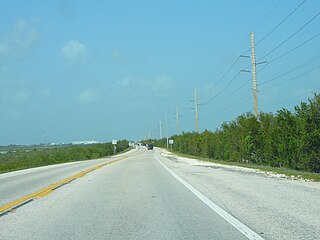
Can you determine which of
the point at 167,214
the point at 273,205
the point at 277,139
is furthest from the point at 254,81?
the point at 167,214

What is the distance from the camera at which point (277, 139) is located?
27.5 m

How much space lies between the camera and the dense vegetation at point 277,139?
22.4m

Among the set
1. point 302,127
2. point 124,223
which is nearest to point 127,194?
point 124,223

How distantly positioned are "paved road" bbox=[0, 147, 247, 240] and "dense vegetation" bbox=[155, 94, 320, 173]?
10.0 metres

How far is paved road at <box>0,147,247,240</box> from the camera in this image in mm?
8320

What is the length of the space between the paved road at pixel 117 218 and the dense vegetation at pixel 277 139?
10.0m

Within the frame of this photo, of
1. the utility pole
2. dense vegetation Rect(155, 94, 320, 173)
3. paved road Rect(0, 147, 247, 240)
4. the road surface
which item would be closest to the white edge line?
the road surface

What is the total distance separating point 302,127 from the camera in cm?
2273

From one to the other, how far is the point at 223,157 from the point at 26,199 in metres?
31.4

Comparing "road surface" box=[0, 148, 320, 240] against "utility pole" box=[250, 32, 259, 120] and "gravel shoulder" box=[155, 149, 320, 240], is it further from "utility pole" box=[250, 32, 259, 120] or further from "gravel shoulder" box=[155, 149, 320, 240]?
"utility pole" box=[250, 32, 259, 120]

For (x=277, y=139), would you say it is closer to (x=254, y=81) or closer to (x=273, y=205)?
(x=254, y=81)

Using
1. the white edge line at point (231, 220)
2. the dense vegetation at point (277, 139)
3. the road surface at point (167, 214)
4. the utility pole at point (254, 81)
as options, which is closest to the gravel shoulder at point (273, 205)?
the road surface at point (167, 214)

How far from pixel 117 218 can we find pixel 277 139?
1914cm

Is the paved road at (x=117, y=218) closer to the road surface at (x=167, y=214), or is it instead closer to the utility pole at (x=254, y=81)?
the road surface at (x=167, y=214)
